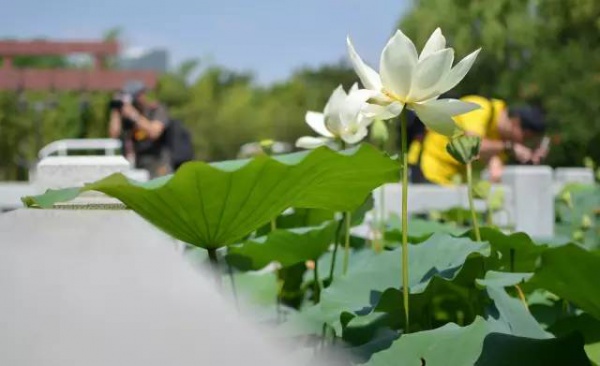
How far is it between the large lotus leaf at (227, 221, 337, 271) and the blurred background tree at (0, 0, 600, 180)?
9585 millimetres

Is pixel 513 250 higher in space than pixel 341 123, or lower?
lower

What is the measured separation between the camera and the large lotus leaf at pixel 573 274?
76 centimetres

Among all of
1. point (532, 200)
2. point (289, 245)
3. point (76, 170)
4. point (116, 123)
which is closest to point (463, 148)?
point (289, 245)

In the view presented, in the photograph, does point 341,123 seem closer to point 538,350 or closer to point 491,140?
point 538,350

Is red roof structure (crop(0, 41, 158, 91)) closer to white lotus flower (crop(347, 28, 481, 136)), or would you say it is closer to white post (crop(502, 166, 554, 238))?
white post (crop(502, 166, 554, 238))

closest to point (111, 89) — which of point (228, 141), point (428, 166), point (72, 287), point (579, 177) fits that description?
point (228, 141)

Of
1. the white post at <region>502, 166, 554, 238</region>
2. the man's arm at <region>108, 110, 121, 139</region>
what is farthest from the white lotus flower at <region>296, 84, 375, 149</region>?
the man's arm at <region>108, 110, 121, 139</region>

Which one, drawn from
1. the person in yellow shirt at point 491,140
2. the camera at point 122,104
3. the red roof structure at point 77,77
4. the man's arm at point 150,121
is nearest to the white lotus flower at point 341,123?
the person in yellow shirt at point 491,140

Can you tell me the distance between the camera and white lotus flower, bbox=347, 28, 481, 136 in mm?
721

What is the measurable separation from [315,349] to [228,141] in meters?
21.5

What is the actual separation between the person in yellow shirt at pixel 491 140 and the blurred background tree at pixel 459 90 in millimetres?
6658

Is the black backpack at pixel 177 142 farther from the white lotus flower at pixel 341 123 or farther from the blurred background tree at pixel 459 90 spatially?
the blurred background tree at pixel 459 90

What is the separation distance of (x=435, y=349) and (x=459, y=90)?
1285 cm

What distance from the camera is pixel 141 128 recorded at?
4996mm
